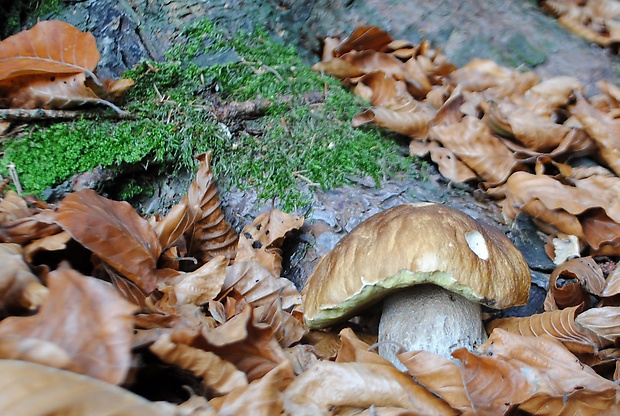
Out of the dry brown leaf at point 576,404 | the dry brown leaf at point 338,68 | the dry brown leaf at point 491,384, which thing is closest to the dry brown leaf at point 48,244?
the dry brown leaf at point 491,384

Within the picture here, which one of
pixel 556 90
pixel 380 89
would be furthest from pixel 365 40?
pixel 556 90

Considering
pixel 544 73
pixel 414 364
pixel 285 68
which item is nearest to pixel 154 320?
pixel 414 364

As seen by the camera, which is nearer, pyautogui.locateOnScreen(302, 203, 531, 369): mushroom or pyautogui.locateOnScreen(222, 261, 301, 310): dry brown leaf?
pyautogui.locateOnScreen(302, 203, 531, 369): mushroom

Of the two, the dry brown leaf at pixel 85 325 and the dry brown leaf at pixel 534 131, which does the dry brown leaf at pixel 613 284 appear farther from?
the dry brown leaf at pixel 85 325

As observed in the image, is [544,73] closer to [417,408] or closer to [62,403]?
[417,408]

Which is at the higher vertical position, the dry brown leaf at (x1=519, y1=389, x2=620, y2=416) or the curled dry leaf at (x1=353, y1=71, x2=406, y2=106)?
the curled dry leaf at (x1=353, y1=71, x2=406, y2=106)

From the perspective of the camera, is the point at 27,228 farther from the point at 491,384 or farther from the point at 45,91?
the point at 491,384

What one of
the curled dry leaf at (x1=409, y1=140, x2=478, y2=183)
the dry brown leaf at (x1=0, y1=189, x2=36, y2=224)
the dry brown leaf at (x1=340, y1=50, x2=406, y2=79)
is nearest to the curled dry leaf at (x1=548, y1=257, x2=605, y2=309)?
the curled dry leaf at (x1=409, y1=140, x2=478, y2=183)

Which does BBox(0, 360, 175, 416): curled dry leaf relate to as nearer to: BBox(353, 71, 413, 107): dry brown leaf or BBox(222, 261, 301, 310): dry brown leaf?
BBox(222, 261, 301, 310): dry brown leaf
